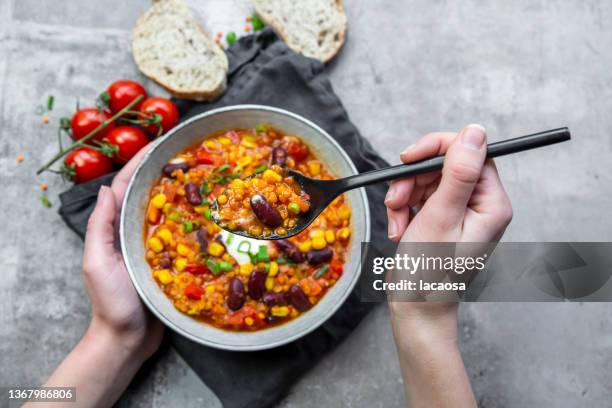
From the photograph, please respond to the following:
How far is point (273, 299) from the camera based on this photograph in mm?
3625

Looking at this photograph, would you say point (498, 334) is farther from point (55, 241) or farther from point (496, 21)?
point (55, 241)

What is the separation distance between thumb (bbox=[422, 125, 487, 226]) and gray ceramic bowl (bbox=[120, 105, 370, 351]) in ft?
2.75

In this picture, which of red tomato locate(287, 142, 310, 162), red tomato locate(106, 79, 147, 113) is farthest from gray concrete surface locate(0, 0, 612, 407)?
red tomato locate(287, 142, 310, 162)

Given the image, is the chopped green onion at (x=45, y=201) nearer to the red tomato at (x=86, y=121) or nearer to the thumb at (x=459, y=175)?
the red tomato at (x=86, y=121)

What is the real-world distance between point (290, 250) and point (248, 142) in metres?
0.86

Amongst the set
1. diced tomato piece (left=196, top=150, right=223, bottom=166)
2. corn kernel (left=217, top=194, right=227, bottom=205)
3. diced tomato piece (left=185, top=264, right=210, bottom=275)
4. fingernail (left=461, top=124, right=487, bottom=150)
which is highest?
fingernail (left=461, top=124, right=487, bottom=150)

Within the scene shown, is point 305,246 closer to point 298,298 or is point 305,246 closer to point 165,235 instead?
point 298,298

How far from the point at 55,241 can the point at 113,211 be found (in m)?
0.84

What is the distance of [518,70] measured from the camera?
440 centimetres

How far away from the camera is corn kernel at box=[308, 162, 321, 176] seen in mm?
3819

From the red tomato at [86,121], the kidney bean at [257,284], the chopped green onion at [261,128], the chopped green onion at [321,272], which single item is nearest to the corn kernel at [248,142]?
the chopped green onion at [261,128]

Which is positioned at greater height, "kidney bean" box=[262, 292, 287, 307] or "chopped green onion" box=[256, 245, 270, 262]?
"chopped green onion" box=[256, 245, 270, 262]

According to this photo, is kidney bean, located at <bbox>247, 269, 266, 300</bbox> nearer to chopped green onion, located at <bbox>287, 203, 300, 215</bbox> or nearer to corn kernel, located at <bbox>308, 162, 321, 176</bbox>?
chopped green onion, located at <bbox>287, 203, 300, 215</bbox>

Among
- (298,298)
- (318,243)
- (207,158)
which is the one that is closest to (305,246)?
(318,243)
